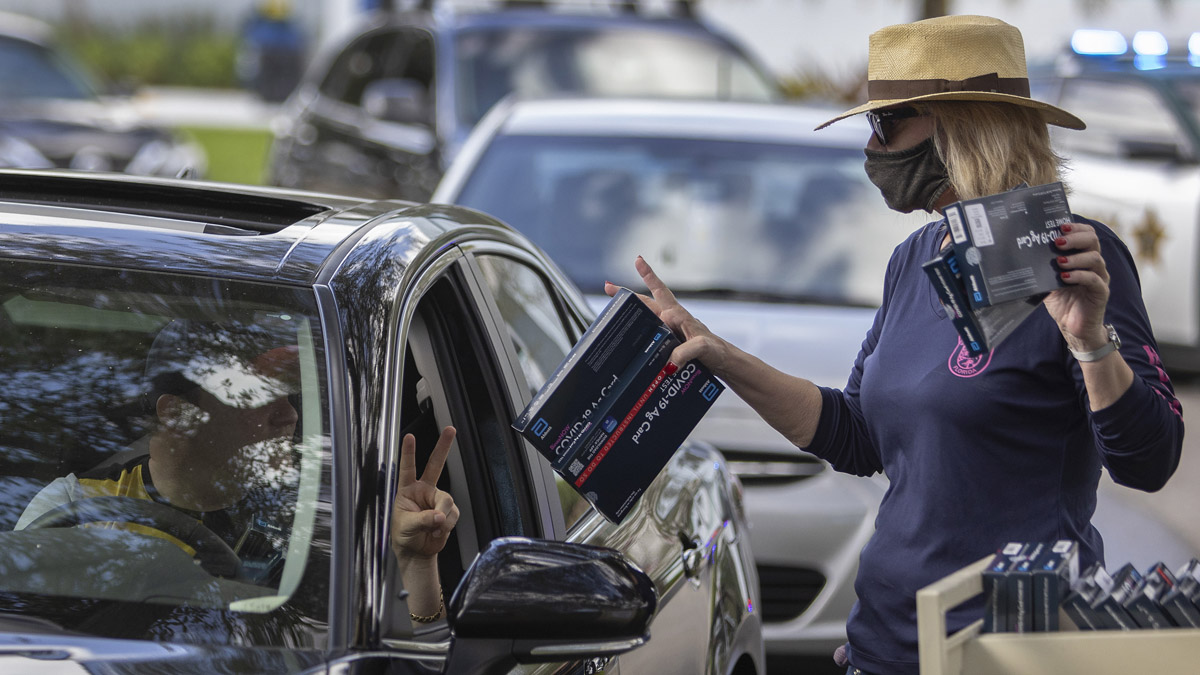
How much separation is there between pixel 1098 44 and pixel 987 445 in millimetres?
9121

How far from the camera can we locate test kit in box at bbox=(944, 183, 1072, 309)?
210 cm

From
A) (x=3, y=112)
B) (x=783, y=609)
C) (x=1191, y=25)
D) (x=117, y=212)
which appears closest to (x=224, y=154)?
(x=3, y=112)

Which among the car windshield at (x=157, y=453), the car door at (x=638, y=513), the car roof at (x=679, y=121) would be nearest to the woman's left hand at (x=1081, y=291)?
the car door at (x=638, y=513)

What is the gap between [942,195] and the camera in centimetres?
256

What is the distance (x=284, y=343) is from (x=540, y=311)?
3.34 ft

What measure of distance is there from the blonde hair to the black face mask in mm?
32

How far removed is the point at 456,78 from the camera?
8750 mm

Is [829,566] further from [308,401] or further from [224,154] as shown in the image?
[224,154]

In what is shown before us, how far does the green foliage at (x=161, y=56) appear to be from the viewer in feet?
123

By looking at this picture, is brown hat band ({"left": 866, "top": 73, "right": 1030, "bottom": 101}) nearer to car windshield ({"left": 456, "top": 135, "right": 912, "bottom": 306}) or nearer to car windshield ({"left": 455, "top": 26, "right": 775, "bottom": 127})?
car windshield ({"left": 456, "top": 135, "right": 912, "bottom": 306})

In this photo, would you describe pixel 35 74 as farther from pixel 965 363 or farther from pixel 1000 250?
Result: pixel 1000 250

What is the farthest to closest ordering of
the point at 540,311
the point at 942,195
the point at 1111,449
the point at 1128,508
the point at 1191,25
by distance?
the point at 1191,25 < the point at 1128,508 < the point at 540,311 < the point at 942,195 < the point at 1111,449

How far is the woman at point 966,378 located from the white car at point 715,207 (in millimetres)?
2352

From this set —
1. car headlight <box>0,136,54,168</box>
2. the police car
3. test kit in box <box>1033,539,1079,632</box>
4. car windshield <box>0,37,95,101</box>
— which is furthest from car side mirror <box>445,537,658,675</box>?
car windshield <box>0,37,95,101</box>
